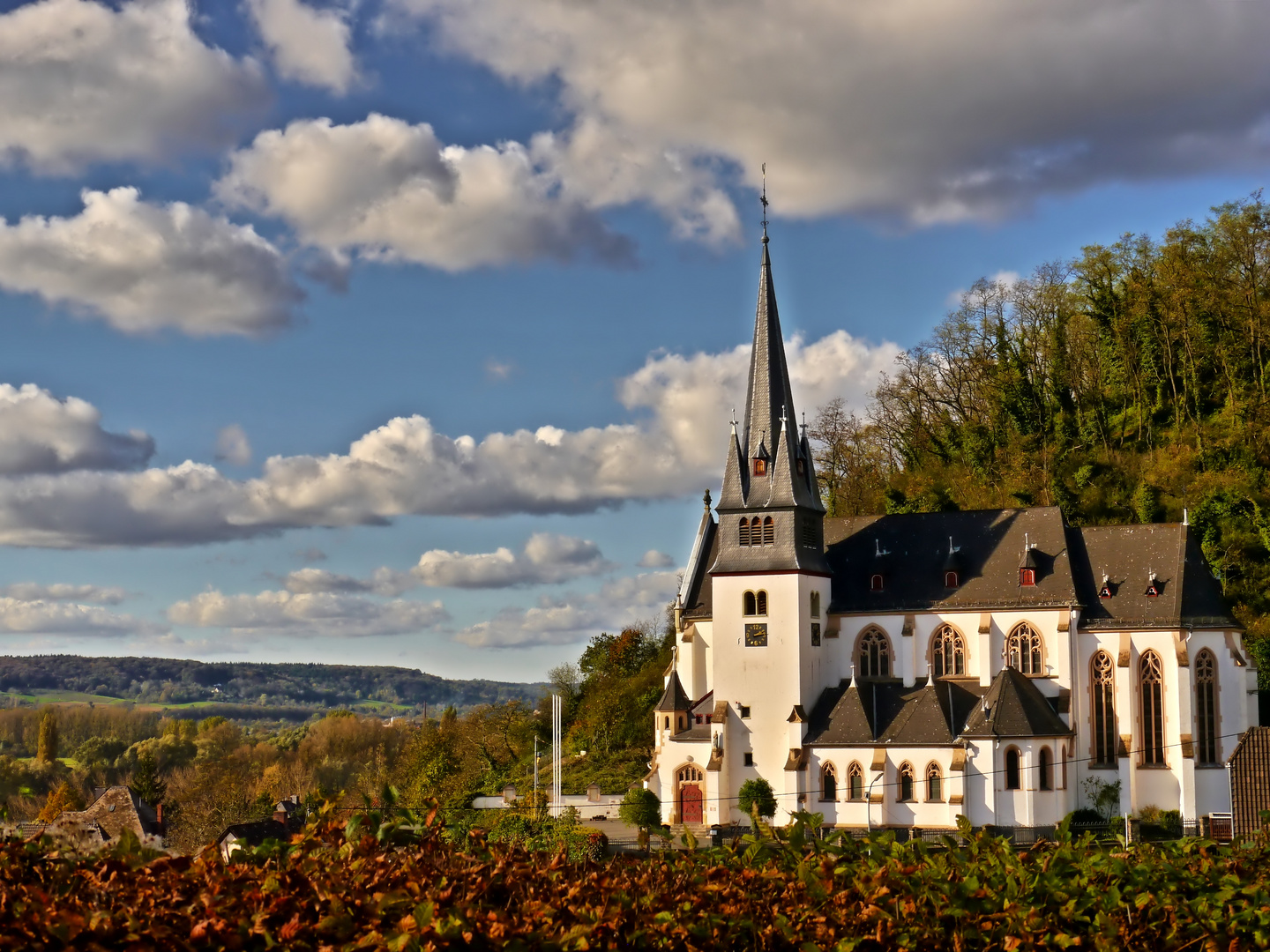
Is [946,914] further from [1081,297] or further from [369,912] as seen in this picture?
[1081,297]

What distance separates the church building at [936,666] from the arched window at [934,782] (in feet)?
0.24

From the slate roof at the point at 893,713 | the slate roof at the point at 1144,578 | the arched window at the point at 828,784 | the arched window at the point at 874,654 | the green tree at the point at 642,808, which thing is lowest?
the green tree at the point at 642,808

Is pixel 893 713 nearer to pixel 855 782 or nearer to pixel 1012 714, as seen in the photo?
pixel 855 782

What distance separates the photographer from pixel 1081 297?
86438 millimetres

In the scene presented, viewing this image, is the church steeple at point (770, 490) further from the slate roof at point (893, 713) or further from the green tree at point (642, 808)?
the green tree at point (642, 808)

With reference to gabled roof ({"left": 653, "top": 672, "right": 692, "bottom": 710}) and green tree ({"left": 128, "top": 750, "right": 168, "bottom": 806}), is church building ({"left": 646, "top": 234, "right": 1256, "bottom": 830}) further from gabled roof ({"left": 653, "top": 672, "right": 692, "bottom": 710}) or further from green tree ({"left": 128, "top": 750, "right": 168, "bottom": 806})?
green tree ({"left": 128, "top": 750, "right": 168, "bottom": 806})

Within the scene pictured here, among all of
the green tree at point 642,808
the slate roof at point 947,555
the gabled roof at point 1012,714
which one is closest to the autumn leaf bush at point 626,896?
the gabled roof at point 1012,714

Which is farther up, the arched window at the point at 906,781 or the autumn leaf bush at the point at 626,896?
the autumn leaf bush at the point at 626,896

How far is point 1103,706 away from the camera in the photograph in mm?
53469

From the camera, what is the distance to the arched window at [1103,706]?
5294cm

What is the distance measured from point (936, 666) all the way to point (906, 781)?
6187mm

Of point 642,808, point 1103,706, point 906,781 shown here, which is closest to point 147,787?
point 642,808

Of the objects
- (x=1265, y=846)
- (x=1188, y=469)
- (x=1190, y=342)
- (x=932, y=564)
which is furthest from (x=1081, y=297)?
(x=1265, y=846)

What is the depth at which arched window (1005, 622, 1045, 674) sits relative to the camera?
178ft
